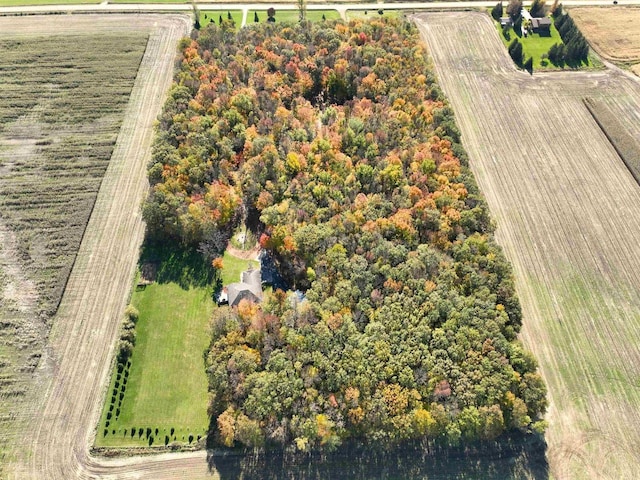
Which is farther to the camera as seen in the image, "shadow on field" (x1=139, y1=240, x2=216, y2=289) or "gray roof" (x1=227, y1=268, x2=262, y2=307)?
"shadow on field" (x1=139, y1=240, x2=216, y2=289)

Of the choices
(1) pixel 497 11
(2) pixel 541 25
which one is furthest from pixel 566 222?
(1) pixel 497 11

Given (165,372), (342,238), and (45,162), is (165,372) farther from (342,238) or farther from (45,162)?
(45,162)

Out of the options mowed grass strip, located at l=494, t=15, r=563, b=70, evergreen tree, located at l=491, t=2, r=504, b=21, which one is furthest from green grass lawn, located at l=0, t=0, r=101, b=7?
mowed grass strip, located at l=494, t=15, r=563, b=70

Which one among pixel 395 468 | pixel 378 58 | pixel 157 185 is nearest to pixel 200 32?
pixel 378 58

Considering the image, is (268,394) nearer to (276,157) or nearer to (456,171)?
(276,157)

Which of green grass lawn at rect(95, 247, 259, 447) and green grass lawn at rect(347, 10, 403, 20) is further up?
green grass lawn at rect(347, 10, 403, 20)

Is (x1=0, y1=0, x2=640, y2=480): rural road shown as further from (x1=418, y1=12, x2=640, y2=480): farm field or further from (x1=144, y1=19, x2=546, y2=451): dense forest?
(x1=418, y1=12, x2=640, y2=480): farm field

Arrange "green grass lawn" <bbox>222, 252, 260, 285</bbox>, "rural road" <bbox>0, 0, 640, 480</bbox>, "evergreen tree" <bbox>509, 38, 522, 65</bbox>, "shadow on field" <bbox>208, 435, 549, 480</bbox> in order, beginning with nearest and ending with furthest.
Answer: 1. "shadow on field" <bbox>208, 435, 549, 480</bbox>
2. "rural road" <bbox>0, 0, 640, 480</bbox>
3. "green grass lawn" <bbox>222, 252, 260, 285</bbox>
4. "evergreen tree" <bbox>509, 38, 522, 65</bbox>
